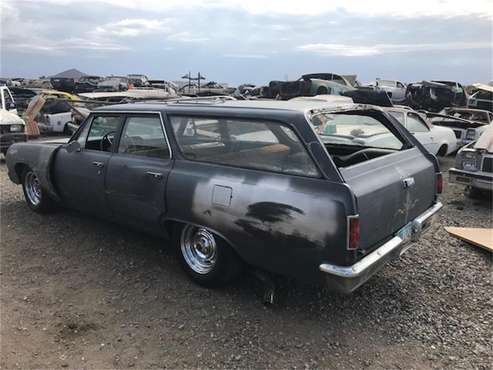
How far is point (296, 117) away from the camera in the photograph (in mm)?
3346

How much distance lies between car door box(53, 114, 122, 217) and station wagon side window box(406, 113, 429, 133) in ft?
21.2

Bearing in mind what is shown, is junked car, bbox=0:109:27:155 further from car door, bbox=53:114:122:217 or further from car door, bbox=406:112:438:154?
car door, bbox=406:112:438:154

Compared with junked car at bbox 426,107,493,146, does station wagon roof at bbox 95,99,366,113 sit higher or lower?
higher

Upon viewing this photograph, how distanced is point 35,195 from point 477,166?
6.18 meters

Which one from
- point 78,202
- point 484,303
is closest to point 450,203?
point 484,303

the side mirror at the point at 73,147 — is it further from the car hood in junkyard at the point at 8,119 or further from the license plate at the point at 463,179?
the car hood in junkyard at the point at 8,119

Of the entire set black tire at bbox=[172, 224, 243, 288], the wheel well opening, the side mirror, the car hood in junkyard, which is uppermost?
the side mirror

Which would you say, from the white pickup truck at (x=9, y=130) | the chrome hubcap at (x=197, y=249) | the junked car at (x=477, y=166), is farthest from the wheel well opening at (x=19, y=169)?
the junked car at (x=477, y=166)

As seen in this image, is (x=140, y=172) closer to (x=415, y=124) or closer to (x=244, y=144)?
(x=244, y=144)

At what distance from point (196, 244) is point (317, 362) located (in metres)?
1.48

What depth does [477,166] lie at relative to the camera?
675 cm

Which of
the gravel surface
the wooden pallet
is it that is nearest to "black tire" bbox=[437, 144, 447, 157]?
the wooden pallet

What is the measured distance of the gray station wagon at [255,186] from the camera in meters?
3.06

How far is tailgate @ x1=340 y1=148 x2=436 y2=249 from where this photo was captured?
313 centimetres
